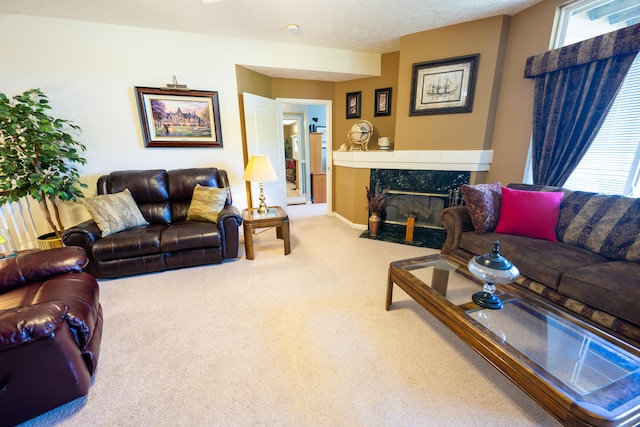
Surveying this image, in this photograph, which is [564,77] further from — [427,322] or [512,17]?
[427,322]

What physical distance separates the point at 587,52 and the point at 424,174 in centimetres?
175

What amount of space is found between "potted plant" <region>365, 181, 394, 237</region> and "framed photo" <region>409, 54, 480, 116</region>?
3.70 feet

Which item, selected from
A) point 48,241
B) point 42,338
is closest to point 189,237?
point 42,338

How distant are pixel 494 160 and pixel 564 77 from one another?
3.20ft

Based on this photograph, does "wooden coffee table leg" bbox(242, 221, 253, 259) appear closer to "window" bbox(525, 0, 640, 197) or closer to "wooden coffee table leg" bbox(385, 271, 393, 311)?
"wooden coffee table leg" bbox(385, 271, 393, 311)

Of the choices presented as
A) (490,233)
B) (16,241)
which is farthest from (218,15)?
(490,233)

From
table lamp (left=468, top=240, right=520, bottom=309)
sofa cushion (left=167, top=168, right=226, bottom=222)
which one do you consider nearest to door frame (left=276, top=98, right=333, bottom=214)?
sofa cushion (left=167, top=168, right=226, bottom=222)

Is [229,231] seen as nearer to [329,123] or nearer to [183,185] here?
[183,185]

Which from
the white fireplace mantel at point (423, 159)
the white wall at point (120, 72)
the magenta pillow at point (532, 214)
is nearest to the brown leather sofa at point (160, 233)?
the white wall at point (120, 72)

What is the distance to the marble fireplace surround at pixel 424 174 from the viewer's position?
Answer: 3141 mm

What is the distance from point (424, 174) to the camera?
3.43 meters

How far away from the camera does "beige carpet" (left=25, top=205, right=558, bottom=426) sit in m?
1.25

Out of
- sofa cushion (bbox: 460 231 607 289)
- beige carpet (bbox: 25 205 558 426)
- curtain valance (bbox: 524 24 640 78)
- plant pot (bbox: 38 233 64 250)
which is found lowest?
beige carpet (bbox: 25 205 558 426)

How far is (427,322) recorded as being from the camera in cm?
189
